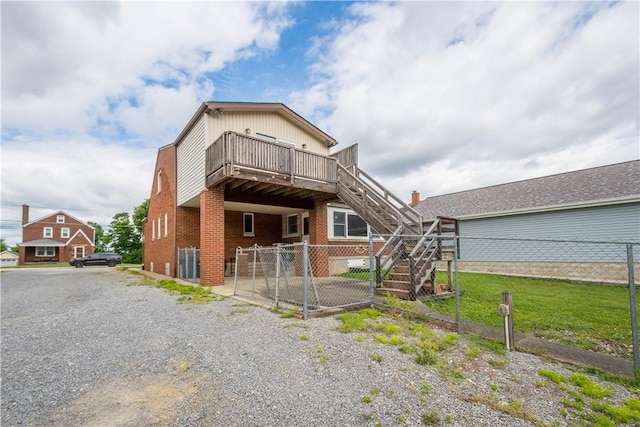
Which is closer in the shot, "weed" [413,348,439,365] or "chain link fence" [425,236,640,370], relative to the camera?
"weed" [413,348,439,365]

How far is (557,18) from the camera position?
8844 mm

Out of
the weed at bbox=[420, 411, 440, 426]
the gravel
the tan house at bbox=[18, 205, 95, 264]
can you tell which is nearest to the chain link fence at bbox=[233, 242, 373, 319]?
the gravel

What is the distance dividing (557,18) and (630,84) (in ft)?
21.8

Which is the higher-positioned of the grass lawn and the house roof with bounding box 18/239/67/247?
the house roof with bounding box 18/239/67/247

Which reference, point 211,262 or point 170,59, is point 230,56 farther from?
point 211,262

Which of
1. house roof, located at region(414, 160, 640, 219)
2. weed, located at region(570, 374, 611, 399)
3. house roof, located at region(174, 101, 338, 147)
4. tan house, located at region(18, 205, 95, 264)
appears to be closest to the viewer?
weed, located at region(570, 374, 611, 399)

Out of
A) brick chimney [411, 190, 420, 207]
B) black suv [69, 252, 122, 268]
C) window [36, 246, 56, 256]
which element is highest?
brick chimney [411, 190, 420, 207]

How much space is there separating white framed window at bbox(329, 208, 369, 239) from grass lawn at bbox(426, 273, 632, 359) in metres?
7.08

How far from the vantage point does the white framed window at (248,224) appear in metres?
15.5

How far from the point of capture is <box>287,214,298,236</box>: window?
16.1m

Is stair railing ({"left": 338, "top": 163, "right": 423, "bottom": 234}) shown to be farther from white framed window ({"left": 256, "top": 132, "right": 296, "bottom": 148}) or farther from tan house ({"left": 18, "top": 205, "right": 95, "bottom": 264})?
tan house ({"left": 18, "top": 205, "right": 95, "bottom": 264})

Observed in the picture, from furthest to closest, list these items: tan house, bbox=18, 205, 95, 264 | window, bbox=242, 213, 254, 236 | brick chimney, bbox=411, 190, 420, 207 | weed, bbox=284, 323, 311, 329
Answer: tan house, bbox=18, 205, 95, 264 → brick chimney, bbox=411, 190, 420, 207 → window, bbox=242, 213, 254, 236 → weed, bbox=284, 323, 311, 329

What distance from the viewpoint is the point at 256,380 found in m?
3.44

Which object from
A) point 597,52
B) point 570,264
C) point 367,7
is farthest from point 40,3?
point 570,264
